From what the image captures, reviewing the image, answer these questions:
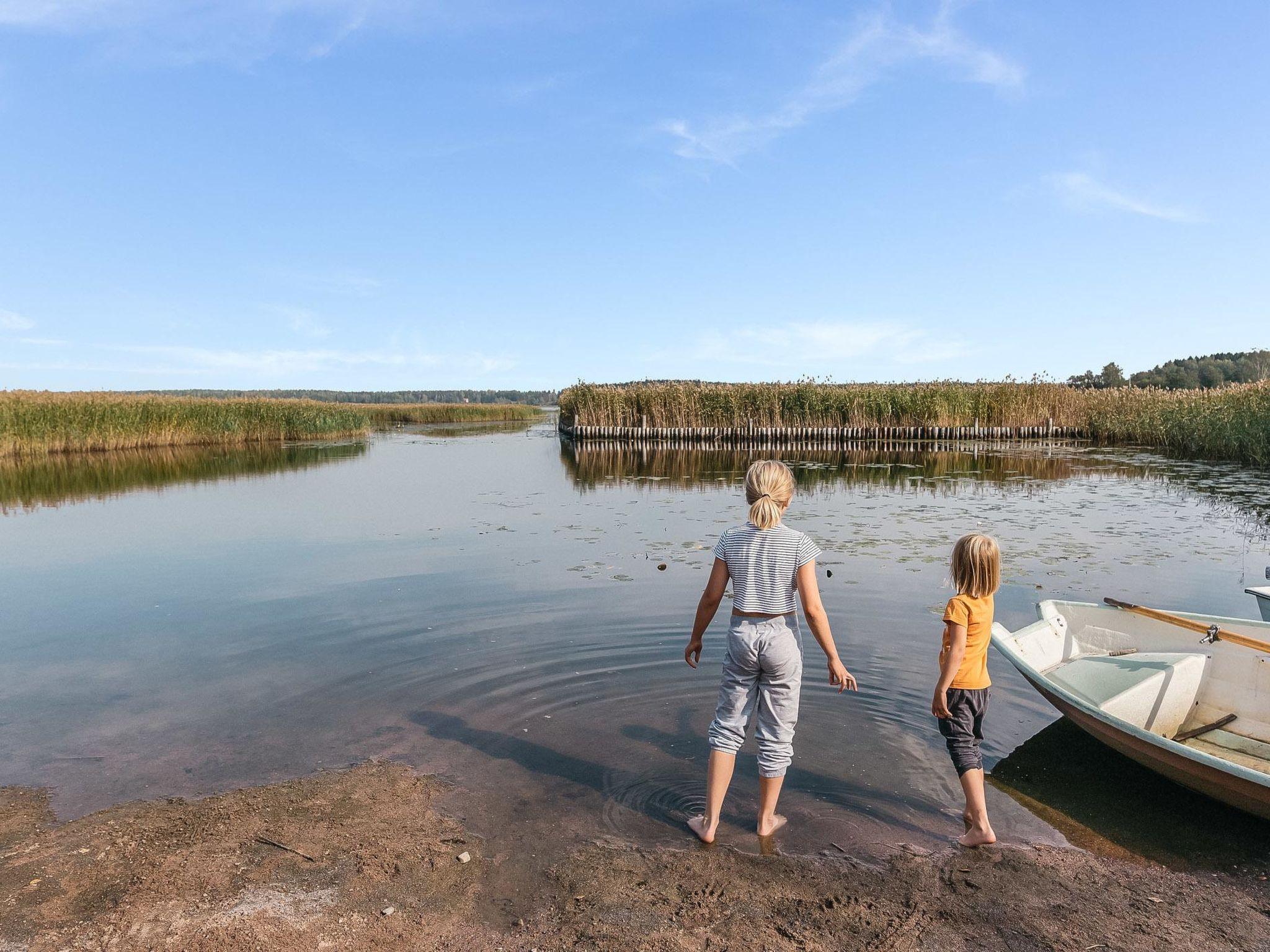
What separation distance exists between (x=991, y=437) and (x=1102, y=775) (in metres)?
37.1

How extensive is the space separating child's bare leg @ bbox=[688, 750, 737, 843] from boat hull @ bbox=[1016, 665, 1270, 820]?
204cm

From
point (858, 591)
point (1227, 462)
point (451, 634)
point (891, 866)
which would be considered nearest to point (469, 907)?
point (891, 866)

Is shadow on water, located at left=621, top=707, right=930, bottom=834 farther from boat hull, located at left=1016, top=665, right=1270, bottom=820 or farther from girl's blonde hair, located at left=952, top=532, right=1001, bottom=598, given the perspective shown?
girl's blonde hair, located at left=952, top=532, right=1001, bottom=598

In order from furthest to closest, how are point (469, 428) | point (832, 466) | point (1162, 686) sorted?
point (469, 428)
point (832, 466)
point (1162, 686)

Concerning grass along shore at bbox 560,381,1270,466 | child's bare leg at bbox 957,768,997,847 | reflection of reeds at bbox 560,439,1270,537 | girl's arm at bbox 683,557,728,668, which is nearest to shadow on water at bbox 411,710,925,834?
child's bare leg at bbox 957,768,997,847

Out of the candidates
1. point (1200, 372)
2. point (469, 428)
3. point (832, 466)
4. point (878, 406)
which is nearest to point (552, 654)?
point (832, 466)

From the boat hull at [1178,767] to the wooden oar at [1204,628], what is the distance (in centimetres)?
114

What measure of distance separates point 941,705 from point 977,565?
0.69 m

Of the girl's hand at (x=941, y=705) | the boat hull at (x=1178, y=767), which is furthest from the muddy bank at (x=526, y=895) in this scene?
the girl's hand at (x=941, y=705)

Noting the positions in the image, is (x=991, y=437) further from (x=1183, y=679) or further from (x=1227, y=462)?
(x=1183, y=679)

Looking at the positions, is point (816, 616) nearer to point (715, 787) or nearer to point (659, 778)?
point (715, 787)

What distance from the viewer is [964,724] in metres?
3.88

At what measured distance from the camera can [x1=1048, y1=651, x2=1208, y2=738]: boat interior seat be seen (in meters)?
4.76

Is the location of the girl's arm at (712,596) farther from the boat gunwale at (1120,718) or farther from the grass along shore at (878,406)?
the grass along shore at (878,406)
